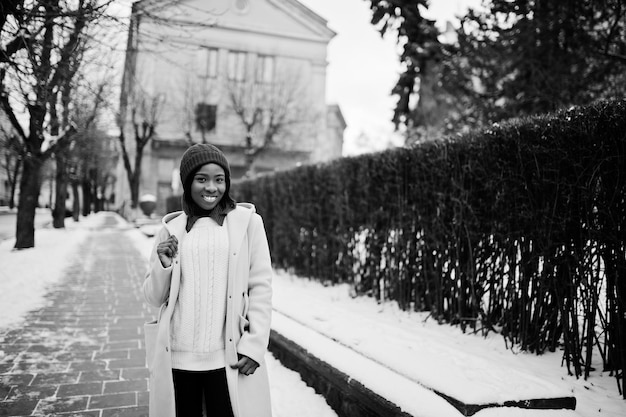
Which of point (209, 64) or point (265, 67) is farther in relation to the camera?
point (265, 67)

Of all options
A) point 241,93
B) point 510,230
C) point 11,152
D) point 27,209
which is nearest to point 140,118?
point 241,93

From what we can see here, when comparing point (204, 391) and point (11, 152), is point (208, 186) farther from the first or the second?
point (11, 152)

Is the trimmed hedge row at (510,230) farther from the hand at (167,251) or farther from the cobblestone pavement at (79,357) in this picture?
the cobblestone pavement at (79,357)

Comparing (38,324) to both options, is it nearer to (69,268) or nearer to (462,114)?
(69,268)

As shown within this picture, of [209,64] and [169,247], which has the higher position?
[209,64]

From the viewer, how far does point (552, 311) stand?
149 inches

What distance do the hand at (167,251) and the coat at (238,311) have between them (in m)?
0.03

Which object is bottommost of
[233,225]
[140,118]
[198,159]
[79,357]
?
[79,357]

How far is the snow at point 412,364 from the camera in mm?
2727

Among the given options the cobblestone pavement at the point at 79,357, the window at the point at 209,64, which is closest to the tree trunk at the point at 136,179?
the window at the point at 209,64

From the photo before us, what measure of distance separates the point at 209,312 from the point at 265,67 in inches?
1280

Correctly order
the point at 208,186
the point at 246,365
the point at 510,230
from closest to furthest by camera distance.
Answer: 1. the point at 246,365
2. the point at 208,186
3. the point at 510,230

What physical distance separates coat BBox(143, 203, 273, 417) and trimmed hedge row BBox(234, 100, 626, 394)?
2.67 m

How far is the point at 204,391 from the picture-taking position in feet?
6.80
